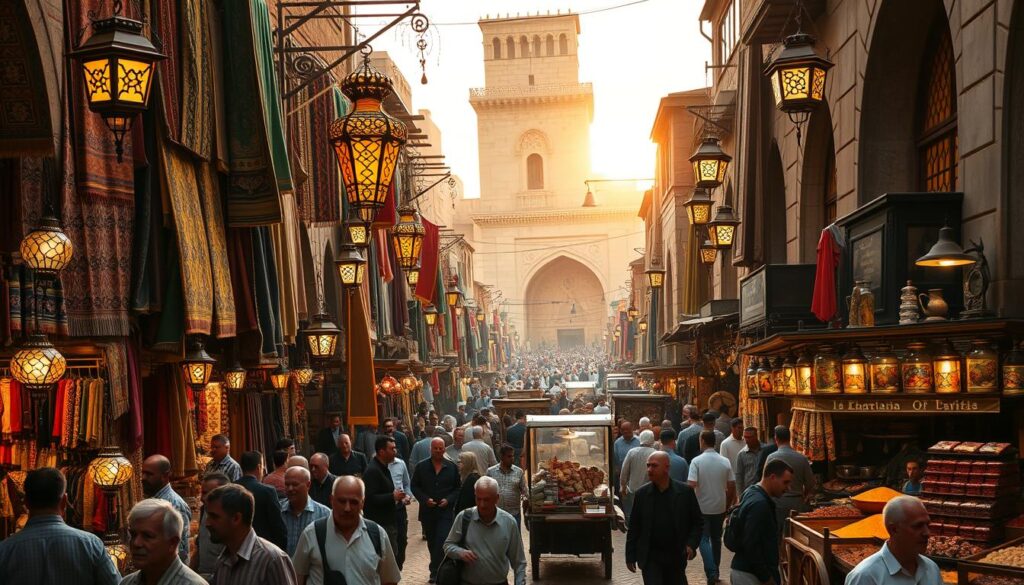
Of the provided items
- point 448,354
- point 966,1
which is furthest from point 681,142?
point 966,1

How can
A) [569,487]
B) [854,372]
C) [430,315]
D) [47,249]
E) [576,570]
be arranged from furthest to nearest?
[430,315], [576,570], [569,487], [854,372], [47,249]

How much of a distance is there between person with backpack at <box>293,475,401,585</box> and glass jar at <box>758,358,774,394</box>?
277 inches

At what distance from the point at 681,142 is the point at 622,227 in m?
45.2

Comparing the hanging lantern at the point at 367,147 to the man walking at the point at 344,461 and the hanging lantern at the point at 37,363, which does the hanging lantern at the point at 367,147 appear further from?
the man walking at the point at 344,461

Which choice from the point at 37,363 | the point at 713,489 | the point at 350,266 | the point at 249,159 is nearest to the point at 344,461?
the point at 350,266

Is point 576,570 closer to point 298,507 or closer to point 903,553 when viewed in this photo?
point 298,507

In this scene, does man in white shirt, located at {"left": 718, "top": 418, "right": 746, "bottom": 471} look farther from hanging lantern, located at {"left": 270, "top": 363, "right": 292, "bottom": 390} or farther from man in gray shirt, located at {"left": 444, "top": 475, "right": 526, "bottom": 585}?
man in gray shirt, located at {"left": 444, "top": 475, "right": 526, "bottom": 585}

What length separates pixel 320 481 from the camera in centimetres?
898

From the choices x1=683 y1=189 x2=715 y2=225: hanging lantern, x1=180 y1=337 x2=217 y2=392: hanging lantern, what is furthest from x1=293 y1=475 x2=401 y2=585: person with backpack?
x1=683 y1=189 x2=715 y2=225: hanging lantern

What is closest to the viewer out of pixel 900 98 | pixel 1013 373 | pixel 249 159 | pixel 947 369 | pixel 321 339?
pixel 1013 373

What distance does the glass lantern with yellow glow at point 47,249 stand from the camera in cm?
629

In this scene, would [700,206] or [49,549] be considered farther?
[700,206]

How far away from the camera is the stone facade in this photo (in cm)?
7456

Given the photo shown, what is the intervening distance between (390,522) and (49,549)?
4783mm
